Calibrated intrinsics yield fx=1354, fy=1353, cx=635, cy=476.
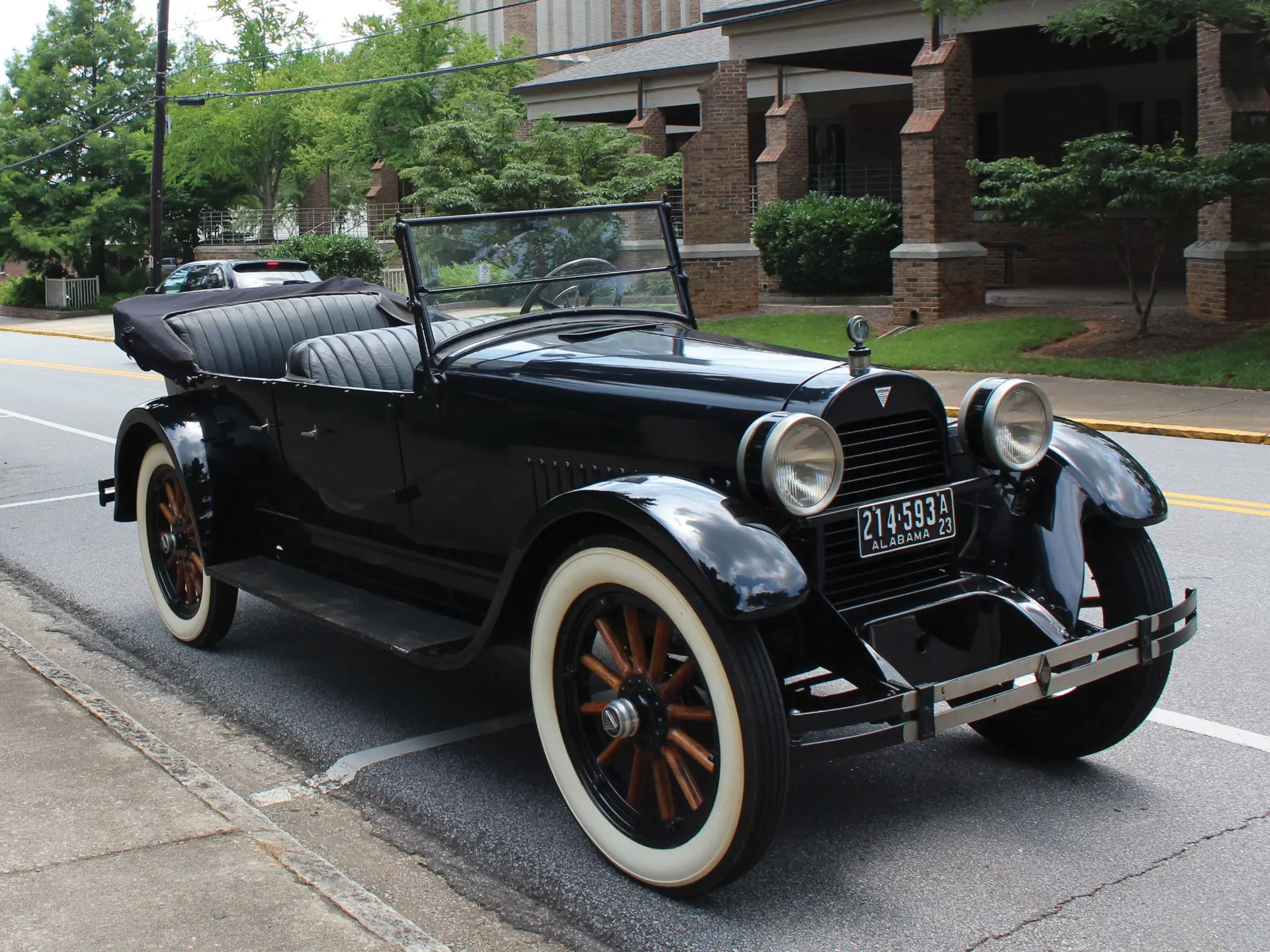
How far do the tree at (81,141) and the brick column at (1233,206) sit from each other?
34015mm

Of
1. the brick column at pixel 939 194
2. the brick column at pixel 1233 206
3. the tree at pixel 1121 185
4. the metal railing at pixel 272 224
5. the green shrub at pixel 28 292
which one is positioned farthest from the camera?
the metal railing at pixel 272 224

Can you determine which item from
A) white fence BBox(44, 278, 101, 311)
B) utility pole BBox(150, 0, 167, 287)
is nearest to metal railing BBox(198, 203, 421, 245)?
white fence BBox(44, 278, 101, 311)

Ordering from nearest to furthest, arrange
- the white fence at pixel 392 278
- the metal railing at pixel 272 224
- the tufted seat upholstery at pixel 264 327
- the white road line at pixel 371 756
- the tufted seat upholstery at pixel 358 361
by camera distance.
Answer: the white road line at pixel 371 756, the tufted seat upholstery at pixel 358 361, the tufted seat upholstery at pixel 264 327, the white fence at pixel 392 278, the metal railing at pixel 272 224

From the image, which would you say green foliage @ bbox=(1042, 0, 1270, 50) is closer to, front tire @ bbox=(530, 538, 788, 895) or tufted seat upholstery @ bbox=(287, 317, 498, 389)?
tufted seat upholstery @ bbox=(287, 317, 498, 389)

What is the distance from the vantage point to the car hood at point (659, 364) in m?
3.92

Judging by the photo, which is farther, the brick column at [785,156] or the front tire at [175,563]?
the brick column at [785,156]

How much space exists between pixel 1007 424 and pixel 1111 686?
0.89 meters

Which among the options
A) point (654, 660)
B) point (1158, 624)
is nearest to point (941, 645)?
point (1158, 624)

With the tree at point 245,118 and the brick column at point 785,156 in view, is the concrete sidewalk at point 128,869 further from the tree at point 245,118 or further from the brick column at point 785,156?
the tree at point 245,118

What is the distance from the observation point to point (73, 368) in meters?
22.6

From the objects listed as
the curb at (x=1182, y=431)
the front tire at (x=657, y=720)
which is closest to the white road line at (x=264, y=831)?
the front tire at (x=657, y=720)

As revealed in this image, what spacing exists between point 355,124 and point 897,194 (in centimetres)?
1817

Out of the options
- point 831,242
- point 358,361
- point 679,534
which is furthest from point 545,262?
point 831,242

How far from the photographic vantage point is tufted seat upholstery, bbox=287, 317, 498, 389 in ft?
18.1
